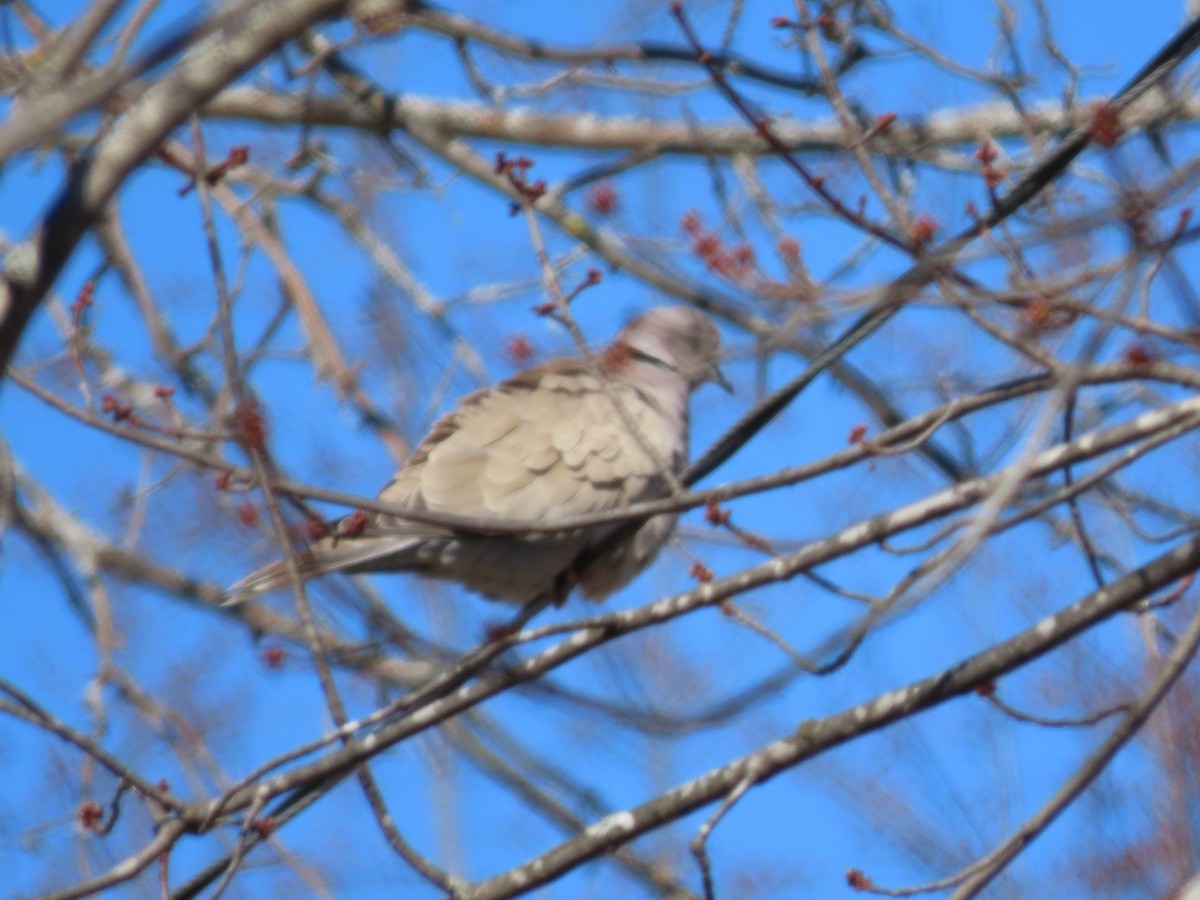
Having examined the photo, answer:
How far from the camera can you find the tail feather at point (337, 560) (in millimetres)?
4156

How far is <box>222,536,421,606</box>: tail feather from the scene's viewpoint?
4.16 metres

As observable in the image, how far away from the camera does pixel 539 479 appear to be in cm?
469

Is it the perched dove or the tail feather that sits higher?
the perched dove

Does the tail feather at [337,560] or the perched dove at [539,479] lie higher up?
the perched dove at [539,479]

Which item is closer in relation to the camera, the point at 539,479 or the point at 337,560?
the point at 337,560

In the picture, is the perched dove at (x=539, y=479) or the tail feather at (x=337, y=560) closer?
the tail feather at (x=337, y=560)

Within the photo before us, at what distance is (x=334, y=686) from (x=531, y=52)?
12.2ft

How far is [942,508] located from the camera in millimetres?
3266

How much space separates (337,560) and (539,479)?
73cm

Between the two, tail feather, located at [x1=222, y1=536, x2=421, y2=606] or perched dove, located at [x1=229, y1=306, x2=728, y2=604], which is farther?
perched dove, located at [x1=229, y1=306, x2=728, y2=604]

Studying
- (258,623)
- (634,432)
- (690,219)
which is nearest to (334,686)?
(634,432)

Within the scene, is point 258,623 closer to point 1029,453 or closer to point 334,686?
point 334,686

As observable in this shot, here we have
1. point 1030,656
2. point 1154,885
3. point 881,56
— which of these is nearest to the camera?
point 1030,656

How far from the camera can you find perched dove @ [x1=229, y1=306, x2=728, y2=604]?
15.0 feet
